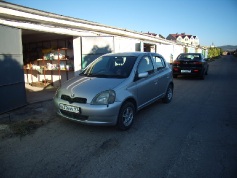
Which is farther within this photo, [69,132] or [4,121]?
[4,121]

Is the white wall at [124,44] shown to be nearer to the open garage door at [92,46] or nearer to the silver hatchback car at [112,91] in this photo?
the open garage door at [92,46]

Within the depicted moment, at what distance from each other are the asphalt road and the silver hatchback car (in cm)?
41

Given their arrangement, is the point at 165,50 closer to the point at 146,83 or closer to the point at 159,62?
the point at 159,62

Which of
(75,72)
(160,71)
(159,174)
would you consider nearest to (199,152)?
(159,174)

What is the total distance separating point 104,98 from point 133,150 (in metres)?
1.15

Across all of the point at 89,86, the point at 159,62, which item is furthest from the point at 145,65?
the point at 89,86

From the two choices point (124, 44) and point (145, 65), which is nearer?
point (145, 65)

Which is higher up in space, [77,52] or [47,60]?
[77,52]

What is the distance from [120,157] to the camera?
134 inches

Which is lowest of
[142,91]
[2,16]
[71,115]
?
[71,115]

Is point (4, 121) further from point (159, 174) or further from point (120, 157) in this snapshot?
point (159, 174)

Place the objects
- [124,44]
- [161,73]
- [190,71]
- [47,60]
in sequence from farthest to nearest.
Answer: [190,71]
[124,44]
[47,60]
[161,73]

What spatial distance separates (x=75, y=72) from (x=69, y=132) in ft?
17.5

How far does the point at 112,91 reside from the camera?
416 cm
